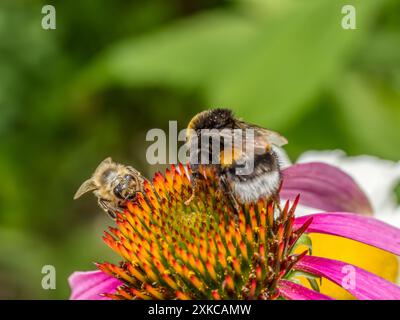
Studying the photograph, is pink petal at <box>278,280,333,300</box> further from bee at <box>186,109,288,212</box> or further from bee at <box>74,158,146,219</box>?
bee at <box>74,158,146,219</box>

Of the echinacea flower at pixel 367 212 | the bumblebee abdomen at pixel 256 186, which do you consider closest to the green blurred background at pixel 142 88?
the echinacea flower at pixel 367 212

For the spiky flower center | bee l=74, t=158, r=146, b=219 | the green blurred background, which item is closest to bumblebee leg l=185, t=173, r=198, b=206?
the spiky flower center

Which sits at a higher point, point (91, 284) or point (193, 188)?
point (193, 188)

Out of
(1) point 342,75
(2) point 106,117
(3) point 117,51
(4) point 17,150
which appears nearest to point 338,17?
(1) point 342,75

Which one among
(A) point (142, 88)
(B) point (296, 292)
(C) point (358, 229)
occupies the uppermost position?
(A) point (142, 88)

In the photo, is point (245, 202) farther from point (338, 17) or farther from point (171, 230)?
point (338, 17)

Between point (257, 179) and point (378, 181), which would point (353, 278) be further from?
point (378, 181)

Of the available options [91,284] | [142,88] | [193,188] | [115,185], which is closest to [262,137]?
[193,188]
